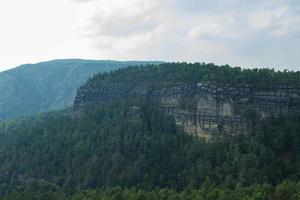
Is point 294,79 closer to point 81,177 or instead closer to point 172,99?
point 172,99

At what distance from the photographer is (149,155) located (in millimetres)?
102688

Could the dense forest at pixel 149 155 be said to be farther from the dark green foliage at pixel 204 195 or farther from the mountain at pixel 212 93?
the mountain at pixel 212 93

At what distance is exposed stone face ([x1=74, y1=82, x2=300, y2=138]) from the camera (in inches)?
3942

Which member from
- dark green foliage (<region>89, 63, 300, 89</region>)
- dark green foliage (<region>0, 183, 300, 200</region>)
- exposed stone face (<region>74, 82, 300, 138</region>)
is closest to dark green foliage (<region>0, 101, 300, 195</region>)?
exposed stone face (<region>74, 82, 300, 138</region>)

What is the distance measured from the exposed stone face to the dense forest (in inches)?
63.7

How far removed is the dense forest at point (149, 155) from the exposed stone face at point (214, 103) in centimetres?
162

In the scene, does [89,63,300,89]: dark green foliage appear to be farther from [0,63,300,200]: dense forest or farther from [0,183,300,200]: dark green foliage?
[0,183,300,200]: dark green foliage

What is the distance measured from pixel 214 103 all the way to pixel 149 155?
1584 cm

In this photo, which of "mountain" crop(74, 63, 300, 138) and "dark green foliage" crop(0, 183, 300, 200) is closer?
"dark green foliage" crop(0, 183, 300, 200)

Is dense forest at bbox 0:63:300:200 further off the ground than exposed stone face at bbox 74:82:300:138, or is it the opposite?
exposed stone face at bbox 74:82:300:138

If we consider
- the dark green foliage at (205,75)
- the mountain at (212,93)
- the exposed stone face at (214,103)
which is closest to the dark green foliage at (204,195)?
the exposed stone face at (214,103)

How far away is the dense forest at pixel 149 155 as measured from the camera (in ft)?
294

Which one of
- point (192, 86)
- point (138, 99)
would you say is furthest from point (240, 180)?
point (138, 99)

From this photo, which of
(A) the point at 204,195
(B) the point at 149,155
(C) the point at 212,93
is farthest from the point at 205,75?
(A) the point at 204,195
